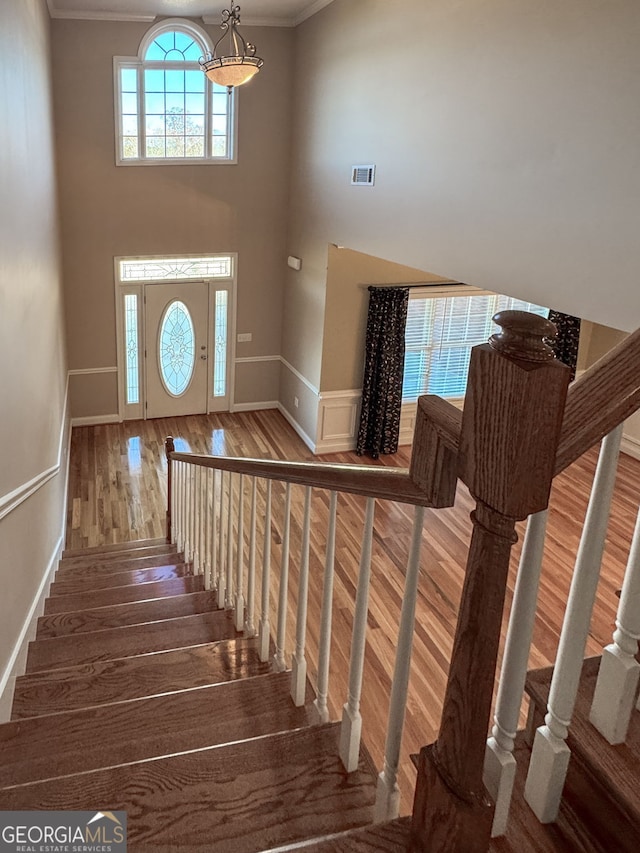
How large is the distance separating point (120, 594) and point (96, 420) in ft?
16.6

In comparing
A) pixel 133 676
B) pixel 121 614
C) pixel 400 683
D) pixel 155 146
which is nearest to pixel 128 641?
pixel 121 614

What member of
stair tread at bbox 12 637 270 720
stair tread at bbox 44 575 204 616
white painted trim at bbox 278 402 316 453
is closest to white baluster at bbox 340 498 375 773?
stair tread at bbox 12 637 270 720

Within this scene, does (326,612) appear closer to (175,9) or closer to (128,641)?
(128,641)

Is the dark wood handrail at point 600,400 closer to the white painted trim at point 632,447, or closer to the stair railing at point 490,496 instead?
the stair railing at point 490,496

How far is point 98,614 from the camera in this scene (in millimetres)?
Answer: 3580

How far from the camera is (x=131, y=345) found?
8.59 meters

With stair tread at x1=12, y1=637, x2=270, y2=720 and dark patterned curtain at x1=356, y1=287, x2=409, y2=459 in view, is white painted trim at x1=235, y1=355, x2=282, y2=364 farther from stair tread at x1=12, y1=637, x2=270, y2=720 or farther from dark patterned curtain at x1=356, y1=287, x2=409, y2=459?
stair tread at x1=12, y1=637, x2=270, y2=720

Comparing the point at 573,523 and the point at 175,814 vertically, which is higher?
the point at 175,814

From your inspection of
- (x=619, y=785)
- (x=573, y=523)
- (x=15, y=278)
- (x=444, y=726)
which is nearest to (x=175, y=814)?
(x=444, y=726)

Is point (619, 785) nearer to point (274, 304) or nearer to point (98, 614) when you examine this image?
point (98, 614)

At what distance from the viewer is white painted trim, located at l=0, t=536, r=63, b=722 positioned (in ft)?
8.54

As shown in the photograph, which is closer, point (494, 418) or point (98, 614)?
point (494, 418)

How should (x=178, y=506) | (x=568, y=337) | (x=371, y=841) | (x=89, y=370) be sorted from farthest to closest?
(x=568, y=337) → (x=89, y=370) → (x=178, y=506) → (x=371, y=841)

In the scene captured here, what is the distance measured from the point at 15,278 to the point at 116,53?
209 inches
